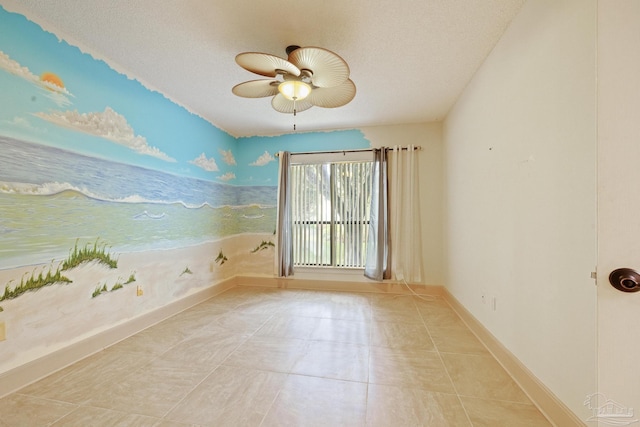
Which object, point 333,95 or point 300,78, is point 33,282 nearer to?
point 300,78

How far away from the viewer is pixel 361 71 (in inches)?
86.6

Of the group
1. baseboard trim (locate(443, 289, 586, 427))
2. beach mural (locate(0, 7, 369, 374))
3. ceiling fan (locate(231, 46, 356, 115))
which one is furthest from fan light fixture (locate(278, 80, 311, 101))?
baseboard trim (locate(443, 289, 586, 427))

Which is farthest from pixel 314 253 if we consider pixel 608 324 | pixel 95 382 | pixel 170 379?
pixel 608 324

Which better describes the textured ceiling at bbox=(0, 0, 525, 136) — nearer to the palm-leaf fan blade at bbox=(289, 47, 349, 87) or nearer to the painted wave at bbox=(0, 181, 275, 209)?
the palm-leaf fan blade at bbox=(289, 47, 349, 87)

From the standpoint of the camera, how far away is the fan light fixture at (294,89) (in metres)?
1.73

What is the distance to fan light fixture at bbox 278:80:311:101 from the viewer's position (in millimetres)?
1733

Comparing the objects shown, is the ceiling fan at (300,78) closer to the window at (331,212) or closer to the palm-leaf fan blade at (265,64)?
the palm-leaf fan blade at (265,64)

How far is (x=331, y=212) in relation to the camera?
3729 millimetres

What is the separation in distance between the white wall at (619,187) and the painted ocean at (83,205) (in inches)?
118

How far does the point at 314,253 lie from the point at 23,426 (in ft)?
9.78

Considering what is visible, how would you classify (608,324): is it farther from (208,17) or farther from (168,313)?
(168,313)

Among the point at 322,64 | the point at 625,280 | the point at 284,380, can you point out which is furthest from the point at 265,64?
the point at 284,380

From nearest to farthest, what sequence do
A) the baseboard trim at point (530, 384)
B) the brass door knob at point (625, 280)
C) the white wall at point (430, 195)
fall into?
the brass door knob at point (625, 280), the baseboard trim at point (530, 384), the white wall at point (430, 195)

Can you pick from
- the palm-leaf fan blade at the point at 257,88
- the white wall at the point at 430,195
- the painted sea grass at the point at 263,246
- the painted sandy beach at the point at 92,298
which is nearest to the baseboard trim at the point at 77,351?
the painted sandy beach at the point at 92,298
